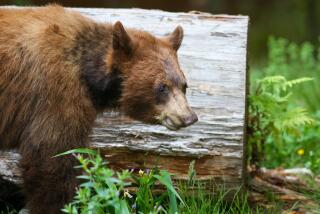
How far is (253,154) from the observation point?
7.08m

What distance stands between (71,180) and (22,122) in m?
0.60

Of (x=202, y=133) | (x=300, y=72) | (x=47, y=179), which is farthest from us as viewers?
(x=300, y=72)

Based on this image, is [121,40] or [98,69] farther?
[98,69]

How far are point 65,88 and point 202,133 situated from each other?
1.20 metres

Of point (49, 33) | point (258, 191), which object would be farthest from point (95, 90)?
point (258, 191)

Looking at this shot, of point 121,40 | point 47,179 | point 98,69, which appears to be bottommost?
point 47,179

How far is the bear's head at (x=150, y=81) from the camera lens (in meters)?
5.46

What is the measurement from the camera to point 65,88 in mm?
5465

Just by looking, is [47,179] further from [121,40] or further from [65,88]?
[121,40]

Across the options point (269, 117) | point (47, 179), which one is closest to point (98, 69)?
point (47, 179)

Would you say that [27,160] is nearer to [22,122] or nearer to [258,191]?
[22,122]

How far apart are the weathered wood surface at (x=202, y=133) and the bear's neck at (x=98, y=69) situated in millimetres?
332

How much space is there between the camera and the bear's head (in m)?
5.46

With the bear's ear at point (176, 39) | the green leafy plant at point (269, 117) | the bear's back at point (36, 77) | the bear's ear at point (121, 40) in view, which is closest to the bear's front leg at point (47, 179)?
the bear's back at point (36, 77)
